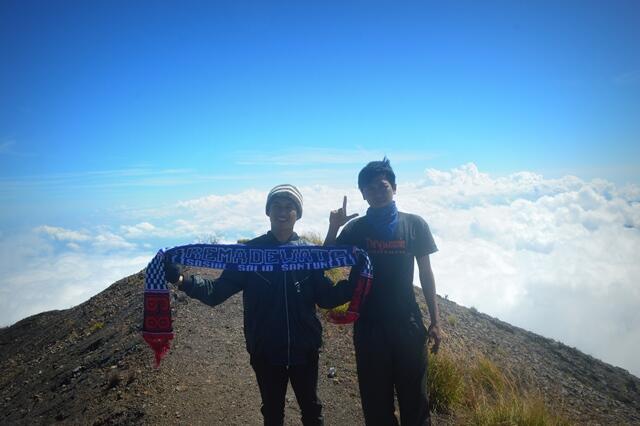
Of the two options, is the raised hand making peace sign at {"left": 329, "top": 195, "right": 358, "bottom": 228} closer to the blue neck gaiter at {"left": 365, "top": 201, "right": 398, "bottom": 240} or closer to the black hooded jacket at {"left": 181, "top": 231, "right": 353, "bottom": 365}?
the blue neck gaiter at {"left": 365, "top": 201, "right": 398, "bottom": 240}

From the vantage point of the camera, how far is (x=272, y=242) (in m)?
3.61

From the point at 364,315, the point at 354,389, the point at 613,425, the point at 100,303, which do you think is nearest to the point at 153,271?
the point at 364,315

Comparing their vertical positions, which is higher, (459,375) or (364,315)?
(364,315)

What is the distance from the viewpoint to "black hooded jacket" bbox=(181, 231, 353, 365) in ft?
10.4

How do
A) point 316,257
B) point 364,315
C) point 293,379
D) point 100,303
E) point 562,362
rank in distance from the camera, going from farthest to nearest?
point 562,362 < point 100,303 < point 316,257 < point 364,315 < point 293,379

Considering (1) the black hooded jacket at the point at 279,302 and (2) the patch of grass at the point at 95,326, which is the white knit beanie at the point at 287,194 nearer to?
(1) the black hooded jacket at the point at 279,302

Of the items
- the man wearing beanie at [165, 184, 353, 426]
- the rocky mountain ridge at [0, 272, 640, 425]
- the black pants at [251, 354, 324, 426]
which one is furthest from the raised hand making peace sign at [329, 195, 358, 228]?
the rocky mountain ridge at [0, 272, 640, 425]

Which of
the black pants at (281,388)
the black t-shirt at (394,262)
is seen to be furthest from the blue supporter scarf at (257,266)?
the black pants at (281,388)

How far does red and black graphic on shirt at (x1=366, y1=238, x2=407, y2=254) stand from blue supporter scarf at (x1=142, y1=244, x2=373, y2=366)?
0.15 meters

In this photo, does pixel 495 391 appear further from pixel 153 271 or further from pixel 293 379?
pixel 153 271

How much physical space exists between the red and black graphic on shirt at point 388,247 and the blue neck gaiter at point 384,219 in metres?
0.07

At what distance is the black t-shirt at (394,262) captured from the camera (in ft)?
11.2

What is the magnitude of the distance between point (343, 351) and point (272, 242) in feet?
16.9

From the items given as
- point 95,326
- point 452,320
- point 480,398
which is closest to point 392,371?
point 480,398
